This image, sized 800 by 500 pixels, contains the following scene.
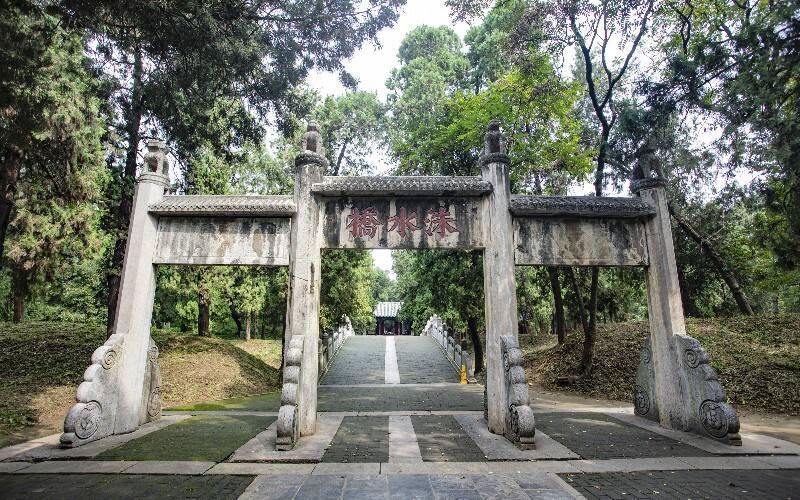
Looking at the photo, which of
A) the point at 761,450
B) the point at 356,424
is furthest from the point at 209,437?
the point at 761,450

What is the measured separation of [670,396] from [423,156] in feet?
30.6

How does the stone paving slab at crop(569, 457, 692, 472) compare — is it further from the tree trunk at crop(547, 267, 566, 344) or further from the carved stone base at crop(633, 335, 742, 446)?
the tree trunk at crop(547, 267, 566, 344)

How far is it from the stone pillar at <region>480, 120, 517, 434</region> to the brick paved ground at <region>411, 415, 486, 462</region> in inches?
26.4

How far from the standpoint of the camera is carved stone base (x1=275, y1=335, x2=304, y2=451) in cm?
543

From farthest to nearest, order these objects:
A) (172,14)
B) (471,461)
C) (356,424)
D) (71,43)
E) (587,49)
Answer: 1. (587,49)
2. (71,43)
3. (356,424)
4. (172,14)
5. (471,461)

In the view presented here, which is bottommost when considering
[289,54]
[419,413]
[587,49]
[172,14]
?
[419,413]

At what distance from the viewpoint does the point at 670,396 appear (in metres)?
6.52

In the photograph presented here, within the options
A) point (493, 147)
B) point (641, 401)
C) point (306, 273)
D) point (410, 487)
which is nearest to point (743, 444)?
point (641, 401)

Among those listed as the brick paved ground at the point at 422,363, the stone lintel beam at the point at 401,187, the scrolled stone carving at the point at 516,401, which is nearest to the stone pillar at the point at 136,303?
the stone lintel beam at the point at 401,187

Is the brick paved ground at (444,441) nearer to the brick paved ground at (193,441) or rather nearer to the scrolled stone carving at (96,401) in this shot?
the brick paved ground at (193,441)

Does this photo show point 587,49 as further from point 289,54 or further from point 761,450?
point 761,450

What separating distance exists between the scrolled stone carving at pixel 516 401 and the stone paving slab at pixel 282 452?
8.69 feet

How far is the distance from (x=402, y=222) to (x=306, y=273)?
69.2 inches

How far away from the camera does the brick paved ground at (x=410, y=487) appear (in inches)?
158
